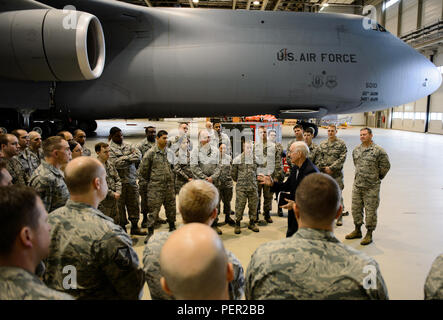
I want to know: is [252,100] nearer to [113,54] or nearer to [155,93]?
[155,93]

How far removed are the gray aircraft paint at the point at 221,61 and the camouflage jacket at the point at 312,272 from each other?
940cm

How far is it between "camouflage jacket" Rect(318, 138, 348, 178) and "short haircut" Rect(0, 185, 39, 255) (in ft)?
16.0

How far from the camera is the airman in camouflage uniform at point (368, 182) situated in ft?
15.3

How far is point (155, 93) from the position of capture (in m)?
10.4

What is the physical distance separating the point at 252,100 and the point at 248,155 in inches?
229

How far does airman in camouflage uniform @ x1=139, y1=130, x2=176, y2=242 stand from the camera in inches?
192

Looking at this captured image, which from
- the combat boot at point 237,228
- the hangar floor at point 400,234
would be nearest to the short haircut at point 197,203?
the hangar floor at point 400,234

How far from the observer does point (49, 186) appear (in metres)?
3.26

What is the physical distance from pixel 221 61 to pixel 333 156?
6.07m

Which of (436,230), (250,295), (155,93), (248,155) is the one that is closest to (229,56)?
(155,93)

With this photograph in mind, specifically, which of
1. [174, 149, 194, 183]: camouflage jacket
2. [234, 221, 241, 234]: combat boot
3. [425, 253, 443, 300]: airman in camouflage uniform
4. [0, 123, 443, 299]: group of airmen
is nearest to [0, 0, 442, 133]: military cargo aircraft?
[174, 149, 194, 183]: camouflage jacket

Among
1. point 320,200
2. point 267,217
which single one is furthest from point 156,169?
point 320,200

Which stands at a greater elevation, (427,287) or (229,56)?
(229,56)

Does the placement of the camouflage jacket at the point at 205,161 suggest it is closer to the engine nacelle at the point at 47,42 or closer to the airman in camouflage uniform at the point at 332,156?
the airman in camouflage uniform at the point at 332,156
